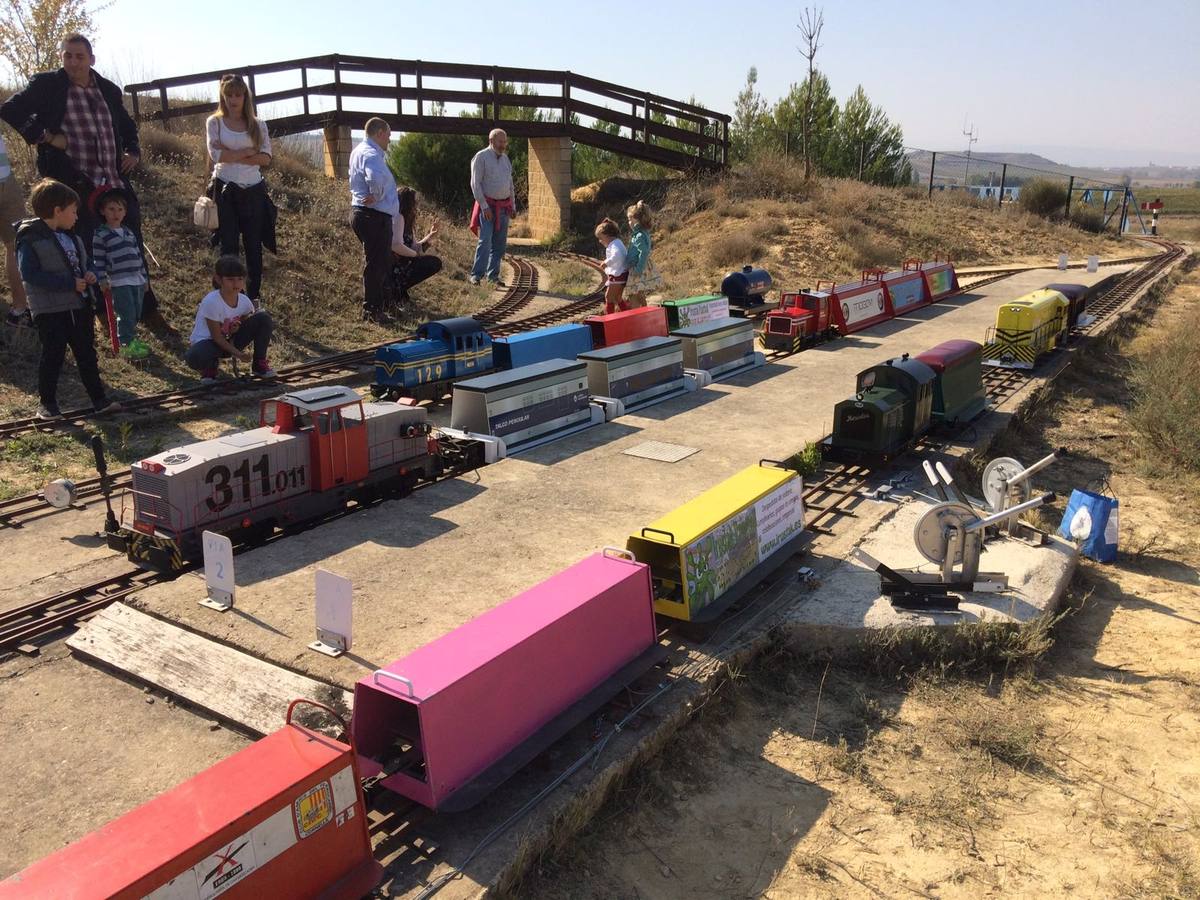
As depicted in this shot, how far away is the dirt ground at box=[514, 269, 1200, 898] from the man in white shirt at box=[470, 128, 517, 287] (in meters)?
14.9

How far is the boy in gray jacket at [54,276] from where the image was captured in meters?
11.2

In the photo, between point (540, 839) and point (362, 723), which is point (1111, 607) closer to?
point (540, 839)

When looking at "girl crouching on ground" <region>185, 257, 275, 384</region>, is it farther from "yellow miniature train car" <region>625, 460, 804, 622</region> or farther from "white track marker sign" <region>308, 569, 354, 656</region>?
"yellow miniature train car" <region>625, 460, 804, 622</region>

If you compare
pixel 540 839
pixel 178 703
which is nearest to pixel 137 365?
pixel 178 703

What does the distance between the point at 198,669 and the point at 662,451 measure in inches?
271

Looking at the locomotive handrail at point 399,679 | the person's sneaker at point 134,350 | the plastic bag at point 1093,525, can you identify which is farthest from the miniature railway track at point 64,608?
the plastic bag at point 1093,525

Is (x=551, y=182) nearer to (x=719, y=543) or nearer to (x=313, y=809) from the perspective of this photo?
(x=719, y=543)

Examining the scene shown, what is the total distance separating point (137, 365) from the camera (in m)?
14.7

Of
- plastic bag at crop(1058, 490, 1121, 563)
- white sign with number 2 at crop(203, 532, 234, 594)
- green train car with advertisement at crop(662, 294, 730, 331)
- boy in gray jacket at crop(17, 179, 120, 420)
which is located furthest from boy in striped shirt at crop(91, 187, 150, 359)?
plastic bag at crop(1058, 490, 1121, 563)

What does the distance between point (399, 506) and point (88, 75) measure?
8.63m

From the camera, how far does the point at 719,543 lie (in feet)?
25.9

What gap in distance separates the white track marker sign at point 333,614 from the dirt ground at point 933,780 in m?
2.36

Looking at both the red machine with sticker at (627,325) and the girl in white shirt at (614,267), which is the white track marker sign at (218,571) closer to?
the red machine with sticker at (627,325)

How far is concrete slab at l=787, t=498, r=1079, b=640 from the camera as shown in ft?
26.4
